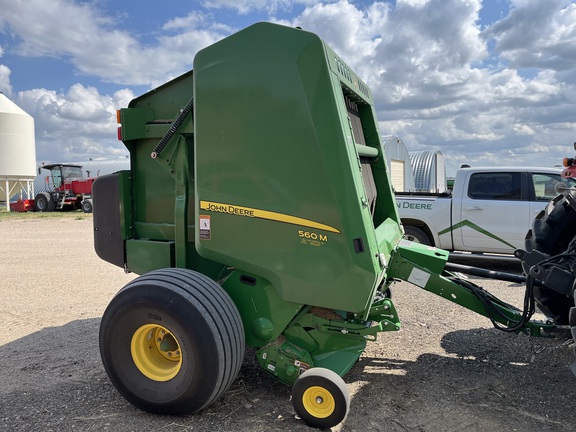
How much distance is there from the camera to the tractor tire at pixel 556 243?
3699mm

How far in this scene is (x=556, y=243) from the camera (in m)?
3.79

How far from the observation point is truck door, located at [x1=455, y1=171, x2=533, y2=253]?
7.81 meters

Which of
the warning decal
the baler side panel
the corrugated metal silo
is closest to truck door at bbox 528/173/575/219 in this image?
the baler side panel

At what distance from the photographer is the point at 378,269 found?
3.10 meters

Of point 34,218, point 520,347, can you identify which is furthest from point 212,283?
point 34,218

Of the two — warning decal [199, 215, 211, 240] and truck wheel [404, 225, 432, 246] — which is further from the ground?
warning decal [199, 215, 211, 240]

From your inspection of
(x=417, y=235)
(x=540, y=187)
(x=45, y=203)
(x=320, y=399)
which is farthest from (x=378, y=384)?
(x=45, y=203)

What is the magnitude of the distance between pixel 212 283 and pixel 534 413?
233 cm

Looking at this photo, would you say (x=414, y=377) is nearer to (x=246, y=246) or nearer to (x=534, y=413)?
(x=534, y=413)

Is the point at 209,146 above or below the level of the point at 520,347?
above

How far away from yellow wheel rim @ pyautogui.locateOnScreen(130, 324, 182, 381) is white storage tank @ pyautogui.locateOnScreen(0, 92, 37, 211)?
2679cm

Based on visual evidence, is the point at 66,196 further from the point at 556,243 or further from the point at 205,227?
the point at 556,243

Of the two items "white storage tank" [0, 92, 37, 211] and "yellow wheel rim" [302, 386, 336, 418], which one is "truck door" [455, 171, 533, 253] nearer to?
"yellow wheel rim" [302, 386, 336, 418]

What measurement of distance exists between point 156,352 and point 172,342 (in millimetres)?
180
